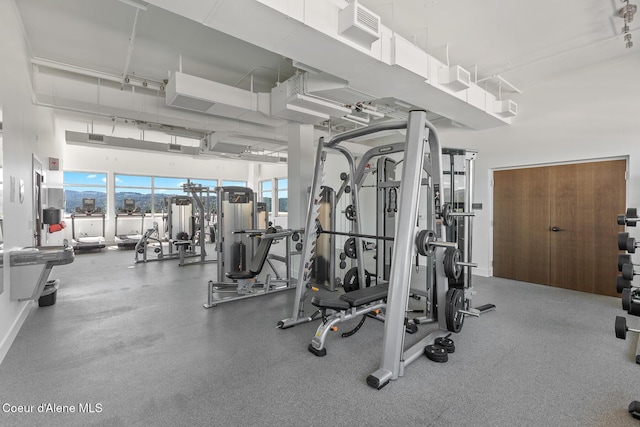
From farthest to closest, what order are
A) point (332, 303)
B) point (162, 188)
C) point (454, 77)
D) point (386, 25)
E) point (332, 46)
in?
point (162, 188)
point (454, 77)
point (386, 25)
point (332, 46)
point (332, 303)

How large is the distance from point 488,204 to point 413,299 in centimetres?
271

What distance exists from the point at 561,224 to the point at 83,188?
1287cm

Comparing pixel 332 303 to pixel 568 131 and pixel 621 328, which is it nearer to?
pixel 621 328

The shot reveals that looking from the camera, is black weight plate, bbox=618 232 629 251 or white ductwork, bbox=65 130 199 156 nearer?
black weight plate, bbox=618 232 629 251

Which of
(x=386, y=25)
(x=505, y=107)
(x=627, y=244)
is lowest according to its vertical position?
(x=627, y=244)

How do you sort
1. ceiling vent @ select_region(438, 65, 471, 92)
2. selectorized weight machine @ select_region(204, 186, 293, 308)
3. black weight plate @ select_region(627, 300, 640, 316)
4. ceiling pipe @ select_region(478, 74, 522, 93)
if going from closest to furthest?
black weight plate @ select_region(627, 300, 640, 316) < ceiling vent @ select_region(438, 65, 471, 92) < selectorized weight machine @ select_region(204, 186, 293, 308) < ceiling pipe @ select_region(478, 74, 522, 93)

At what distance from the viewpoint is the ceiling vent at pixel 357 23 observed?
8.74 ft

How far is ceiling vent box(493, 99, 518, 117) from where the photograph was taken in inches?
192

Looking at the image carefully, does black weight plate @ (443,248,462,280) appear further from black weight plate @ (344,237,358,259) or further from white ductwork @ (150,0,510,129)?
white ductwork @ (150,0,510,129)

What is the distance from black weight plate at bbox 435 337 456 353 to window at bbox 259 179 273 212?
1032 centimetres

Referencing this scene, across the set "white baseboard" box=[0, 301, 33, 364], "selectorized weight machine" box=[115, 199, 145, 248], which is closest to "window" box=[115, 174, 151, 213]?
"selectorized weight machine" box=[115, 199, 145, 248]

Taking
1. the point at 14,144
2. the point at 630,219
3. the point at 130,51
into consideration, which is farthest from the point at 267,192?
the point at 630,219

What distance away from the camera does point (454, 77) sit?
147 inches

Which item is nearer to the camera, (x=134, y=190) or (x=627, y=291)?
(x=627, y=291)
